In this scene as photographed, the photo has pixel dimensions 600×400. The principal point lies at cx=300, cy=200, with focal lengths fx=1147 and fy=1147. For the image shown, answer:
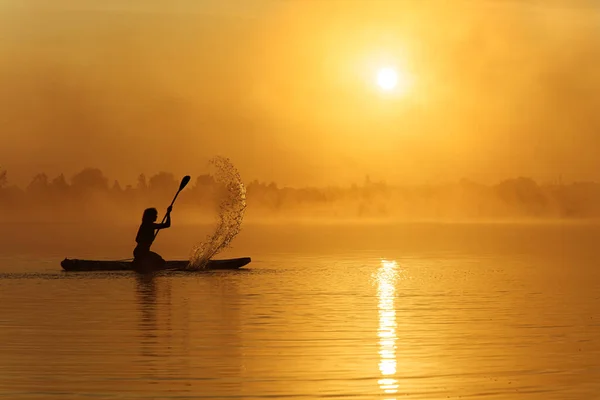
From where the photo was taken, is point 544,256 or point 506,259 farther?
point 544,256

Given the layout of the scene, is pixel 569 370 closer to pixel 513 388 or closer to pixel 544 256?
pixel 513 388

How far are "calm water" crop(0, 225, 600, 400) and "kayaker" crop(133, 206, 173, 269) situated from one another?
87 centimetres

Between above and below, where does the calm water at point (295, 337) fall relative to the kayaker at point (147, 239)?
below

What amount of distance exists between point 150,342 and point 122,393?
673cm

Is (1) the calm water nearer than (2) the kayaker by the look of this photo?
Yes

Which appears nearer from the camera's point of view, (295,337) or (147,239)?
(295,337)

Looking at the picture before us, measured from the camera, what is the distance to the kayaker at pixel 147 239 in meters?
44.9

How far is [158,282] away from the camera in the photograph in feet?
143

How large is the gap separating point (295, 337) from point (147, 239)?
19073 mm

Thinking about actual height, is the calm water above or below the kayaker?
below

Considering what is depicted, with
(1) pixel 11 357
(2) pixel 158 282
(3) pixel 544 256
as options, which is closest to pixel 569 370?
(1) pixel 11 357

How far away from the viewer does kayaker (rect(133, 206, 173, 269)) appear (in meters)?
44.9

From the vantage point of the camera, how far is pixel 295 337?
88.7ft

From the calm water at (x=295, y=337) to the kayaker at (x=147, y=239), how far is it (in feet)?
2.85
